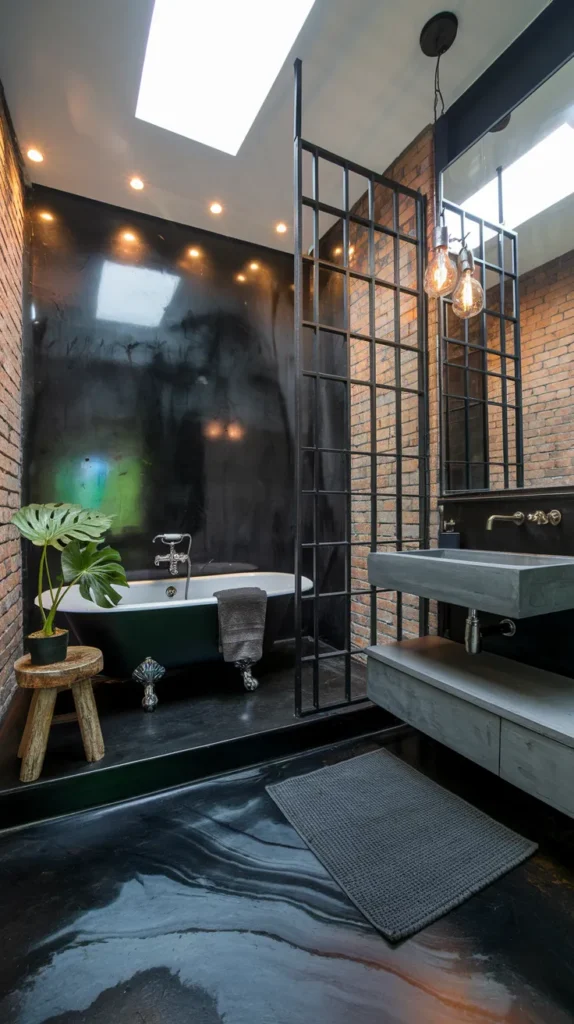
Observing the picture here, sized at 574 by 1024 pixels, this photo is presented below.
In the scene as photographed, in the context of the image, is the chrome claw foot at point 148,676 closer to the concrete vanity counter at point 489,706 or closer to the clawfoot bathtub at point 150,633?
the clawfoot bathtub at point 150,633

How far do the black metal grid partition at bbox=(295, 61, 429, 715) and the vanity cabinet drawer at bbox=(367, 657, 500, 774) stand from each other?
257 mm

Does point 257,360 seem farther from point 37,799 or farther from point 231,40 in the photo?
point 37,799

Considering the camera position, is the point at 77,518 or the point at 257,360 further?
the point at 257,360

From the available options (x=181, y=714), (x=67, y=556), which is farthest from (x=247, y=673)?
(x=67, y=556)

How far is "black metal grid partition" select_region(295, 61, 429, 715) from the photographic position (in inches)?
84.2

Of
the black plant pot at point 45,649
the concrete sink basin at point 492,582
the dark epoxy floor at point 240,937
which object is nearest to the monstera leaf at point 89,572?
the black plant pot at point 45,649

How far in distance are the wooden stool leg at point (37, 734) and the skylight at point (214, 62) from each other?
284 centimetres

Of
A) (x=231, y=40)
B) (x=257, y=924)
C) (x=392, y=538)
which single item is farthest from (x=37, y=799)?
(x=231, y=40)

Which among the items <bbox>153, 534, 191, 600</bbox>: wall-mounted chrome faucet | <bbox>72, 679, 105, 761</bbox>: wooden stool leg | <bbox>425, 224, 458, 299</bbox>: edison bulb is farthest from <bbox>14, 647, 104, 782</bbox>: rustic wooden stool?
<bbox>425, 224, 458, 299</bbox>: edison bulb

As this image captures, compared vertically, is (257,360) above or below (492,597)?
above

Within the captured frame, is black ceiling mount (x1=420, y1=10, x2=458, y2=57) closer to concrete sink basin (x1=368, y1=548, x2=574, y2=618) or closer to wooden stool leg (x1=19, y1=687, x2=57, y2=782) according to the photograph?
concrete sink basin (x1=368, y1=548, x2=574, y2=618)

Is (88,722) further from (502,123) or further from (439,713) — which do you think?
(502,123)

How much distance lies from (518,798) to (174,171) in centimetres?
366

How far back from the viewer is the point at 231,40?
2.00 meters
